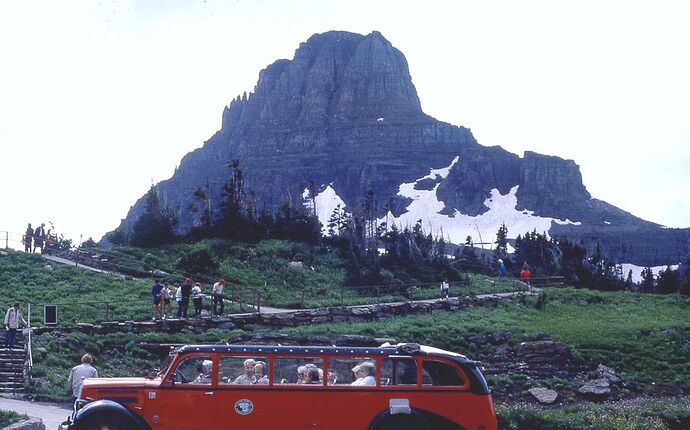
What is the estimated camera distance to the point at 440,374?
1349cm

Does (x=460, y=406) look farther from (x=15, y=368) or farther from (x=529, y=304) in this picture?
(x=529, y=304)

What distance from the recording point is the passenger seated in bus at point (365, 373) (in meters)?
13.4

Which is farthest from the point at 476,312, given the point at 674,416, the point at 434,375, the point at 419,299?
the point at 434,375

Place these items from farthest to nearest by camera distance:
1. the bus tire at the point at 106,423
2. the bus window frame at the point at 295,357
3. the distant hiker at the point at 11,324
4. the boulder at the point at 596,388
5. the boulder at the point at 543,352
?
the boulder at the point at 543,352 → the boulder at the point at 596,388 → the distant hiker at the point at 11,324 → the bus window frame at the point at 295,357 → the bus tire at the point at 106,423

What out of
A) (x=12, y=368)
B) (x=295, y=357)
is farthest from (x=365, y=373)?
(x=12, y=368)

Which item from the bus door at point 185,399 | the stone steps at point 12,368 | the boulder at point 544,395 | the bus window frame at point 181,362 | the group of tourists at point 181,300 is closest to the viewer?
the bus door at point 185,399

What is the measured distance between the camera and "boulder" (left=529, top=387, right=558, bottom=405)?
26125mm

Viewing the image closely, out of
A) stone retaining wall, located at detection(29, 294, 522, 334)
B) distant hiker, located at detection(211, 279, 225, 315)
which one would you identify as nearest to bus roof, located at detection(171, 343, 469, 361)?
stone retaining wall, located at detection(29, 294, 522, 334)

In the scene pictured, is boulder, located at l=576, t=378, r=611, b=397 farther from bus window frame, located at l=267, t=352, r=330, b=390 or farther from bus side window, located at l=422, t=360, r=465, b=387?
bus window frame, located at l=267, t=352, r=330, b=390

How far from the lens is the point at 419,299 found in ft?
150

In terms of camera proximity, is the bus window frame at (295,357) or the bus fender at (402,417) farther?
the bus window frame at (295,357)

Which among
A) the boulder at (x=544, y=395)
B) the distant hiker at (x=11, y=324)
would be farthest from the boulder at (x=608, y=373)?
the distant hiker at (x=11, y=324)

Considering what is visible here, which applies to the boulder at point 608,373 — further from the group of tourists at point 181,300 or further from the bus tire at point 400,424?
the bus tire at point 400,424

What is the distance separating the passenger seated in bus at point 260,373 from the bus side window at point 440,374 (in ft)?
8.92
